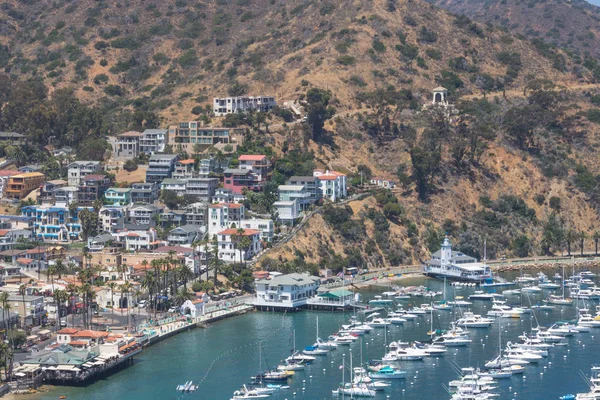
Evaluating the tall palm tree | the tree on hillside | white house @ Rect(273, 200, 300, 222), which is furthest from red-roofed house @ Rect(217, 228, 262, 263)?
the tree on hillside

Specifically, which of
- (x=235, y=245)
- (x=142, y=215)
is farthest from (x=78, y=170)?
(x=235, y=245)

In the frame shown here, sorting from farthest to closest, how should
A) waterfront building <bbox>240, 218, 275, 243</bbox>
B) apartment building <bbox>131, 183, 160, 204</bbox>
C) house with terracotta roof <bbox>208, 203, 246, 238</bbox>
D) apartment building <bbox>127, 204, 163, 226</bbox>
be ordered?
1. apartment building <bbox>131, 183, 160, 204</bbox>
2. apartment building <bbox>127, 204, 163, 226</bbox>
3. house with terracotta roof <bbox>208, 203, 246, 238</bbox>
4. waterfront building <bbox>240, 218, 275, 243</bbox>

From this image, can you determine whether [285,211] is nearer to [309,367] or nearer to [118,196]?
[118,196]

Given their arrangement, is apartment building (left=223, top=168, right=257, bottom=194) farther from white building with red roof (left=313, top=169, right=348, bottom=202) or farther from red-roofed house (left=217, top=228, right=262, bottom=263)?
red-roofed house (left=217, top=228, right=262, bottom=263)

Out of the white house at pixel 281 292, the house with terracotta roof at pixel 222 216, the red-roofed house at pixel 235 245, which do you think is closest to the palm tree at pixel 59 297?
the white house at pixel 281 292

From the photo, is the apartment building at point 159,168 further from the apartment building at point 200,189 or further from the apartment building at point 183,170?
the apartment building at point 200,189

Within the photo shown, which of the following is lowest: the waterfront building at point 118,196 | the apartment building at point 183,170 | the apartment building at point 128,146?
the waterfront building at point 118,196

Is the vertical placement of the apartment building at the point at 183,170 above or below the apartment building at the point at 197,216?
above
